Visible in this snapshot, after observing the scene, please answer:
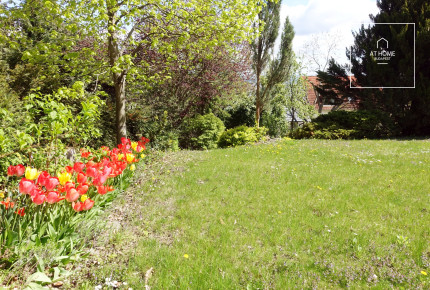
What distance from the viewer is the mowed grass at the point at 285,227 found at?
2.97 meters

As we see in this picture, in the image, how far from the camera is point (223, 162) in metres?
7.60

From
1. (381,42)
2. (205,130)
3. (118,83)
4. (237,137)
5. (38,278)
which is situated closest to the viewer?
(38,278)

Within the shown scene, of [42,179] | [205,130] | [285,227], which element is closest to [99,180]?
[42,179]

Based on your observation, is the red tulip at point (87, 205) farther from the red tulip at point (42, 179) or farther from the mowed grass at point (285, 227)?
the mowed grass at point (285, 227)

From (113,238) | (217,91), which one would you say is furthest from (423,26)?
(113,238)

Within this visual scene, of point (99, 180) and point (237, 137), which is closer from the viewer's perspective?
point (99, 180)

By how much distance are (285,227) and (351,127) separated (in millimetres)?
11390

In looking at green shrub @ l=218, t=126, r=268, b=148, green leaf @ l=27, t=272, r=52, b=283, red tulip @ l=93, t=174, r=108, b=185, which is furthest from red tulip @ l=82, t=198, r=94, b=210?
green shrub @ l=218, t=126, r=268, b=148

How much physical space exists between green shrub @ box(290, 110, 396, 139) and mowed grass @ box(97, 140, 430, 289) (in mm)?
6035

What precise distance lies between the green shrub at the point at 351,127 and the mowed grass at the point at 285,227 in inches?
238

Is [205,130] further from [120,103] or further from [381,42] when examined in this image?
[381,42]

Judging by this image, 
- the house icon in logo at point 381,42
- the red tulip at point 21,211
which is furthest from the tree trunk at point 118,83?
the house icon in logo at point 381,42

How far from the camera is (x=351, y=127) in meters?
13.7

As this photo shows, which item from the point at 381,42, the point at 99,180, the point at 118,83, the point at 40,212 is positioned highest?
the point at 381,42
